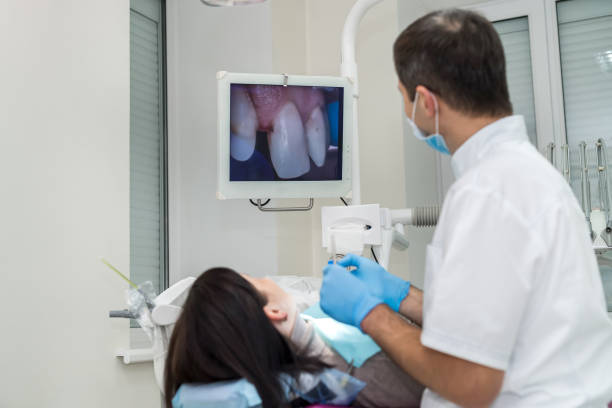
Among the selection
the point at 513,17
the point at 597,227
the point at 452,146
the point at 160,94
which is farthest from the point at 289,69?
the point at 452,146

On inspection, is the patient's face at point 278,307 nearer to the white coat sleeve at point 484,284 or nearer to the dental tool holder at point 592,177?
the white coat sleeve at point 484,284

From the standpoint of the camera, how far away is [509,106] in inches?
45.4

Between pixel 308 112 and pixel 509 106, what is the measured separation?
4.25 ft

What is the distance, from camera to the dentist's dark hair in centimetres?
109

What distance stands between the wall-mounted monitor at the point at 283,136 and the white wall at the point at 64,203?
391 millimetres

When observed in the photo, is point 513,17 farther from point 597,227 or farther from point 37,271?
point 37,271

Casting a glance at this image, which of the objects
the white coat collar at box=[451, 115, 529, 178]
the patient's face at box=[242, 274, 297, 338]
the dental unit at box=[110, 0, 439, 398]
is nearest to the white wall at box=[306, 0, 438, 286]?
the dental unit at box=[110, 0, 439, 398]

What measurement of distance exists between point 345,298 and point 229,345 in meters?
0.23

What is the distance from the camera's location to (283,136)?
2.37 m

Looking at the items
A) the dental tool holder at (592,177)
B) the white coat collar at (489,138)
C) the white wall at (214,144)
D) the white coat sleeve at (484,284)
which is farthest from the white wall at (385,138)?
the white coat sleeve at (484,284)

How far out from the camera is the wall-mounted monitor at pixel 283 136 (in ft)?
7.60

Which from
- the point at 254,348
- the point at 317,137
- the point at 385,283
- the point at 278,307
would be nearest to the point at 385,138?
the point at 317,137

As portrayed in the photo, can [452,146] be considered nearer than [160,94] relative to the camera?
Yes

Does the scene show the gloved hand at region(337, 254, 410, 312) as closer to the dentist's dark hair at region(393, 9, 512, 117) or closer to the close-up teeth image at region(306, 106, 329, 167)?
the dentist's dark hair at region(393, 9, 512, 117)
